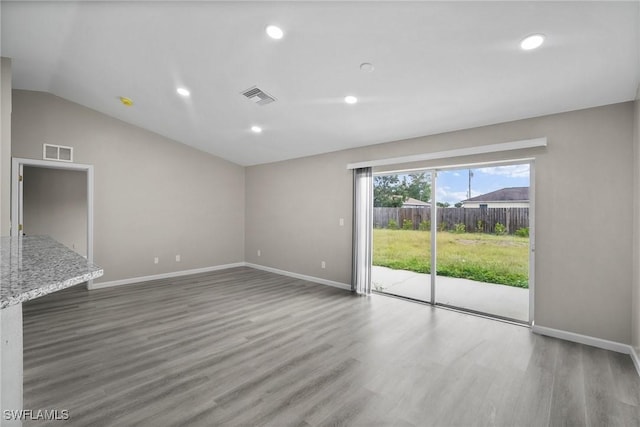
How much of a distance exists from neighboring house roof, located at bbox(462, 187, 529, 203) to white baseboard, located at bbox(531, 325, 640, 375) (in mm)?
1490

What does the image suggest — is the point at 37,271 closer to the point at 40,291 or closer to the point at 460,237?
the point at 40,291

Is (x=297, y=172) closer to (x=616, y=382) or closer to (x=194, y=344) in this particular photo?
(x=194, y=344)

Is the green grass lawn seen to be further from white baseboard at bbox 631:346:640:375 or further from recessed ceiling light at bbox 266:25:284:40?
recessed ceiling light at bbox 266:25:284:40

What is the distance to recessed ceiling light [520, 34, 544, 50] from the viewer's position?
2048 millimetres

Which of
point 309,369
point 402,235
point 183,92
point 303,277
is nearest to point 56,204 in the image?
point 183,92

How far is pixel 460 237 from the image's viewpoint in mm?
3881

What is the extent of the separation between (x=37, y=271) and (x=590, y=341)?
4325 mm

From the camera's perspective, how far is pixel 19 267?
98 cm

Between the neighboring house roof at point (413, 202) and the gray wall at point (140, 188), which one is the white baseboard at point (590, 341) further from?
the gray wall at point (140, 188)

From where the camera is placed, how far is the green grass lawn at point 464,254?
11.5 ft

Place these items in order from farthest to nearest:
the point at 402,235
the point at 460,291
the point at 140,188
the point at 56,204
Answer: the point at 56,204
the point at 140,188
the point at 402,235
the point at 460,291

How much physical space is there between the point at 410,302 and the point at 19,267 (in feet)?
13.5

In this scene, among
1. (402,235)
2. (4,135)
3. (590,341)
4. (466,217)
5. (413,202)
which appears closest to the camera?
(590,341)

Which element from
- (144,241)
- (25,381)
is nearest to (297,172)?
(144,241)
